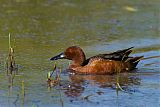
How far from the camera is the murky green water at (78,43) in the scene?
22.9 feet

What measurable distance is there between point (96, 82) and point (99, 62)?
90 centimetres

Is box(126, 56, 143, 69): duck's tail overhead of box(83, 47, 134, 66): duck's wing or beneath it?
beneath

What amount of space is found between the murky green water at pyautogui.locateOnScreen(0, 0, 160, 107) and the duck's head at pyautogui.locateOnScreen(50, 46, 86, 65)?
0.23m

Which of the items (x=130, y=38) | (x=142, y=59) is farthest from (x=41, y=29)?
(x=142, y=59)

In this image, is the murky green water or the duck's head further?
the duck's head

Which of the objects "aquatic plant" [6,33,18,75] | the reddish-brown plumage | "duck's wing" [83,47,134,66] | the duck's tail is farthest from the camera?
the duck's tail

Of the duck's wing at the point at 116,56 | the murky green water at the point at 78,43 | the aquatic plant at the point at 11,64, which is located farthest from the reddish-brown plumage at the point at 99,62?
the aquatic plant at the point at 11,64

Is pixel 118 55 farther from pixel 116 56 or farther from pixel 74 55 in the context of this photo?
pixel 74 55

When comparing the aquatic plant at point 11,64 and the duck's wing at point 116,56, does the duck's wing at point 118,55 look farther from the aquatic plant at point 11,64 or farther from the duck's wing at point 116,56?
the aquatic plant at point 11,64

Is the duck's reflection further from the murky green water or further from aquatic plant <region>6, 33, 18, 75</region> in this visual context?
aquatic plant <region>6, 33, 18, 75</region>

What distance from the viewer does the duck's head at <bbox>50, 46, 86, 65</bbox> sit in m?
8.99

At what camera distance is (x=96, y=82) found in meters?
8.03

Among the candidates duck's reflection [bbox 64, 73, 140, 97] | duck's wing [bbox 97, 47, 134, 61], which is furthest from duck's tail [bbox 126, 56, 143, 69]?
duck's reflection [bbox 64, 73, 140, 97]

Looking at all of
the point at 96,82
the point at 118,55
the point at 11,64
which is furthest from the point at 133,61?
the point at 11,64
